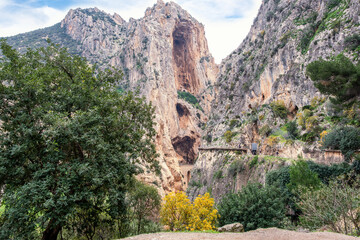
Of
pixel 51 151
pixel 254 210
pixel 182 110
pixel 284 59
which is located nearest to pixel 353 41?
pixel 284 59

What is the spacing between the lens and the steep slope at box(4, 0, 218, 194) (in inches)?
2527

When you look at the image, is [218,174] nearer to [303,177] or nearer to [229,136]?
[229,136]

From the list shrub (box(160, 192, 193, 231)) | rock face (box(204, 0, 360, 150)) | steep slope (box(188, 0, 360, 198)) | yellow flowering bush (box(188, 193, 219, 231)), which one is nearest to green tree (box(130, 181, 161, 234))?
shrub (box(160, 192, 193, 231))

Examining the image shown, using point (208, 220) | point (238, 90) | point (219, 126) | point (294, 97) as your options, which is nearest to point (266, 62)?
point (238, 90)

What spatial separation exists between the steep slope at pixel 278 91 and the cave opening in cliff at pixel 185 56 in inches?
1279

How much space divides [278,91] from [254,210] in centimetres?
3293

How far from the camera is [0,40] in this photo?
436 inches

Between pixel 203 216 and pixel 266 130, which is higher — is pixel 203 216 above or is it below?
below

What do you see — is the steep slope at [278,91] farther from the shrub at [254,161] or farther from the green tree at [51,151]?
the green tree at [51,151]

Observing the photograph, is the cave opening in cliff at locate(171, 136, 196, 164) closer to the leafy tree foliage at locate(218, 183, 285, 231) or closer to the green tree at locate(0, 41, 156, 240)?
the leafy tree foliage at locate(218, 183, 285, 231)

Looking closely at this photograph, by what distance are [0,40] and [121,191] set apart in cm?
966

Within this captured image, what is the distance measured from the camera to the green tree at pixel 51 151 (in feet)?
28.1

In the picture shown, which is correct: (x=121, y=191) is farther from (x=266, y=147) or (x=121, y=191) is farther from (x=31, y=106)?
(x=266, y=147)

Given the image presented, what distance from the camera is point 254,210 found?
1338 centimetres
